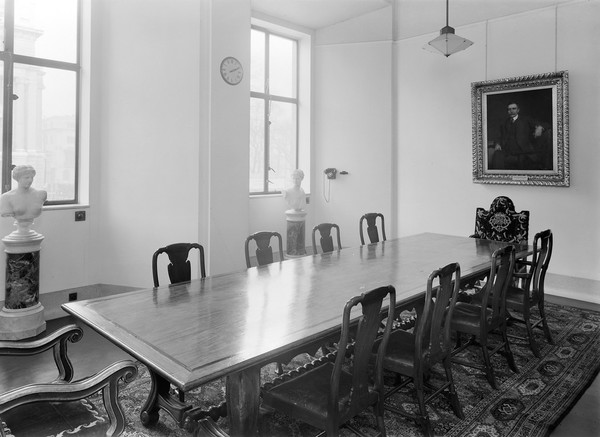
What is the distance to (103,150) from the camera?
5.01 meters

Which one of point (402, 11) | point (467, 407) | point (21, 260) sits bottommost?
point (467, 407)

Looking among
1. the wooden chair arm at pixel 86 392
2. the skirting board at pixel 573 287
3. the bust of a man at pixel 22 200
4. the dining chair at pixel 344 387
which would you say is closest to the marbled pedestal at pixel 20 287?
the bust of a man at pixel 22 200

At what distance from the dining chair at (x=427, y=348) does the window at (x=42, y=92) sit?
3.93 meters

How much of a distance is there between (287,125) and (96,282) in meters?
3.97

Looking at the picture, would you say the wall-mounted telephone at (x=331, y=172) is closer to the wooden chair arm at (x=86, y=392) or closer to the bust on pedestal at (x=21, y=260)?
the bust on pedestal at (x=21, y=260)

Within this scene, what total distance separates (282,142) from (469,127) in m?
2.92

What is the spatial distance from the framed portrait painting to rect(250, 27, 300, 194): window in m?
2.94

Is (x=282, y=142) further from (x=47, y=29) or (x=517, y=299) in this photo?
(x=517, y=299)

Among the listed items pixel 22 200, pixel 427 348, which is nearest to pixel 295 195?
pixel 22 200

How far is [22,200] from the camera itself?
12.9 feet

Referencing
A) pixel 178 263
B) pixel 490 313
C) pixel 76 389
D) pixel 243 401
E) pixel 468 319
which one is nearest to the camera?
pixel 76 389

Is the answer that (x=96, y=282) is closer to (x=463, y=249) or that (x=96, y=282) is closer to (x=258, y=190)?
(x=258, y=190)

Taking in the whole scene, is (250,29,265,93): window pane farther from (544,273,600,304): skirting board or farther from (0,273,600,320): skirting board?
(544,273,600,304): skirting board

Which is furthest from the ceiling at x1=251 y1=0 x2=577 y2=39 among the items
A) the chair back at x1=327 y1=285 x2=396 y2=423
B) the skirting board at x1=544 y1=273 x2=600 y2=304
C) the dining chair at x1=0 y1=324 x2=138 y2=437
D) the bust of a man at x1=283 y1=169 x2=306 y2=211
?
the dining chair at x1=0 y1=324 x2=138 y2=437
